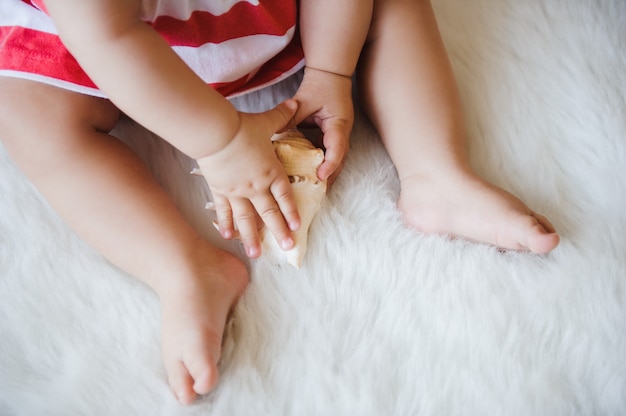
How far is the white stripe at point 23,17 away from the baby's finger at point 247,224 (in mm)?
265

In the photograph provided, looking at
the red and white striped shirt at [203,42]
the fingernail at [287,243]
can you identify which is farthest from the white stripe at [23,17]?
the fingernail at [287,243]

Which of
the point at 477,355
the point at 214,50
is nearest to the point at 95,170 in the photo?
the point at 214,50

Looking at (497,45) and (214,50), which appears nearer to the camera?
(214,50)

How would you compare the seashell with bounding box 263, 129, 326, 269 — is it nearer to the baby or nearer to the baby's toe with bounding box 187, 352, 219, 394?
the baby

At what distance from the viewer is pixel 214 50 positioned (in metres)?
0.63

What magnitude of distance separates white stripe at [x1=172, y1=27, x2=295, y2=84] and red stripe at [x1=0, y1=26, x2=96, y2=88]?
11cm

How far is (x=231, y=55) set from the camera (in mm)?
632

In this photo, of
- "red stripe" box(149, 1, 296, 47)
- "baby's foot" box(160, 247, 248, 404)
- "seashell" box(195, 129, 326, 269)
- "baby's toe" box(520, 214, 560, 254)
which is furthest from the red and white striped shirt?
"baby's toe" box(520, 214, 560, 254)

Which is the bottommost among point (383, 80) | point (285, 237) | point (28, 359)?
point (28, 359)

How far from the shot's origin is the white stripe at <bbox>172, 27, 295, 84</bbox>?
0.62 meters

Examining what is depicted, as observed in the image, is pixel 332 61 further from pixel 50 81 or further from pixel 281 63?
pixel 50 81

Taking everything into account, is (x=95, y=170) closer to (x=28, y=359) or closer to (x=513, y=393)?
(x=28, y=359)

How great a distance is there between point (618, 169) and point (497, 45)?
0.22 meters

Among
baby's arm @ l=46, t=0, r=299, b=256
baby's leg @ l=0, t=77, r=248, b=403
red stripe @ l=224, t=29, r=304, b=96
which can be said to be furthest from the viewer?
red stripe @ l=224, t=29, r=304, b=96
